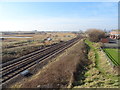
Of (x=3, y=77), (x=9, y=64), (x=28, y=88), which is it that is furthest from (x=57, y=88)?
(x=9, y=64)

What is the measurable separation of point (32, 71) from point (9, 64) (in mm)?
5018

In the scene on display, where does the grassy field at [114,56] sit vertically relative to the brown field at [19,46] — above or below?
below

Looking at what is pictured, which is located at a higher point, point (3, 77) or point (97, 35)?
point (97, 35)

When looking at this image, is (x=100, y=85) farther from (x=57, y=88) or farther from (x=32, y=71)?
(x=32, y=71)

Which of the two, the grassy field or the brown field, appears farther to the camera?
the brown field

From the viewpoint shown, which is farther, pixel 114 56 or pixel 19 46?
pixel 19 46

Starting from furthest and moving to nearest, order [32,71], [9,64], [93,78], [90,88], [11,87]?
[9,64] → [32,71] → [93,78] → [11,87] → [90,88]

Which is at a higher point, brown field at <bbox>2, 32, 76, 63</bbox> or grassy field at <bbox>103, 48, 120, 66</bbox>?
brown field at <bbox>2, 32, 76, 63</bbox>

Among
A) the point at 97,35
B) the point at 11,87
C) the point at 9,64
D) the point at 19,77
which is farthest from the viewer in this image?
the point at 97,35

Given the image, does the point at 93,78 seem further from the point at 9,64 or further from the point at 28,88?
the point at 9,64

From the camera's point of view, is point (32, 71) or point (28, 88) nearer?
point (28, 88)

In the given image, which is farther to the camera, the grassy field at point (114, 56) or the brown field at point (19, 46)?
the brown field at point (19, 46)

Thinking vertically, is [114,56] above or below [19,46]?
below

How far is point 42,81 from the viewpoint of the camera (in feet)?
37.9
